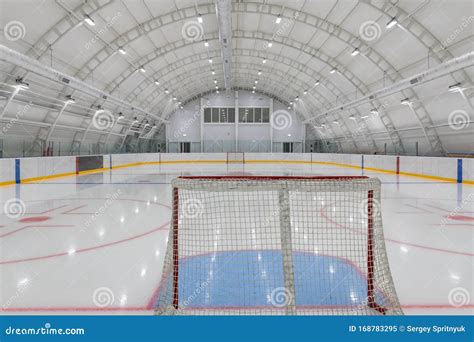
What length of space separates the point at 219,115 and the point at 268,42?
21.9 m

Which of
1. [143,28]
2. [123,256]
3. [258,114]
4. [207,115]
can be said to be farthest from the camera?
[258,114]

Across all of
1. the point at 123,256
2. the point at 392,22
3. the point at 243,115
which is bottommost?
the point at 123,256

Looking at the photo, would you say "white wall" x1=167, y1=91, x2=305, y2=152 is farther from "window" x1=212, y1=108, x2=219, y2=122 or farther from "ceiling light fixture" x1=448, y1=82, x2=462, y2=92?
"ceiling light fixture" x1=448, y1=82, x2=462, y2=92

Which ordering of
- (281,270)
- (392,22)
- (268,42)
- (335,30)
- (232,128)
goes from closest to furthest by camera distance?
(281,270) → (392,22) → (335,30) → (268,42) → (232,128)

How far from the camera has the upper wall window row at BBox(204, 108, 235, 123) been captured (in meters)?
48.5

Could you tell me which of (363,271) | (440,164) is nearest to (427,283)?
(363,271)

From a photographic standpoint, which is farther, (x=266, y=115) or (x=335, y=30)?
(x=266, y=115)

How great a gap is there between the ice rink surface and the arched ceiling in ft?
39.8

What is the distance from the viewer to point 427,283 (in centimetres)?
450

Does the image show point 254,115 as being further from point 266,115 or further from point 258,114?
point 266,115

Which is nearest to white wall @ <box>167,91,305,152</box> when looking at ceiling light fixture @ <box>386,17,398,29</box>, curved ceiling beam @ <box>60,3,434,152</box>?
curved ceiling beam @ <box>60,3,434,152</box>

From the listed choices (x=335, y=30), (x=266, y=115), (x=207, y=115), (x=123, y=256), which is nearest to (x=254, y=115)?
(x=266, y=115)

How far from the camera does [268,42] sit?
27531 mm

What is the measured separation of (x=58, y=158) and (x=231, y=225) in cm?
1854
